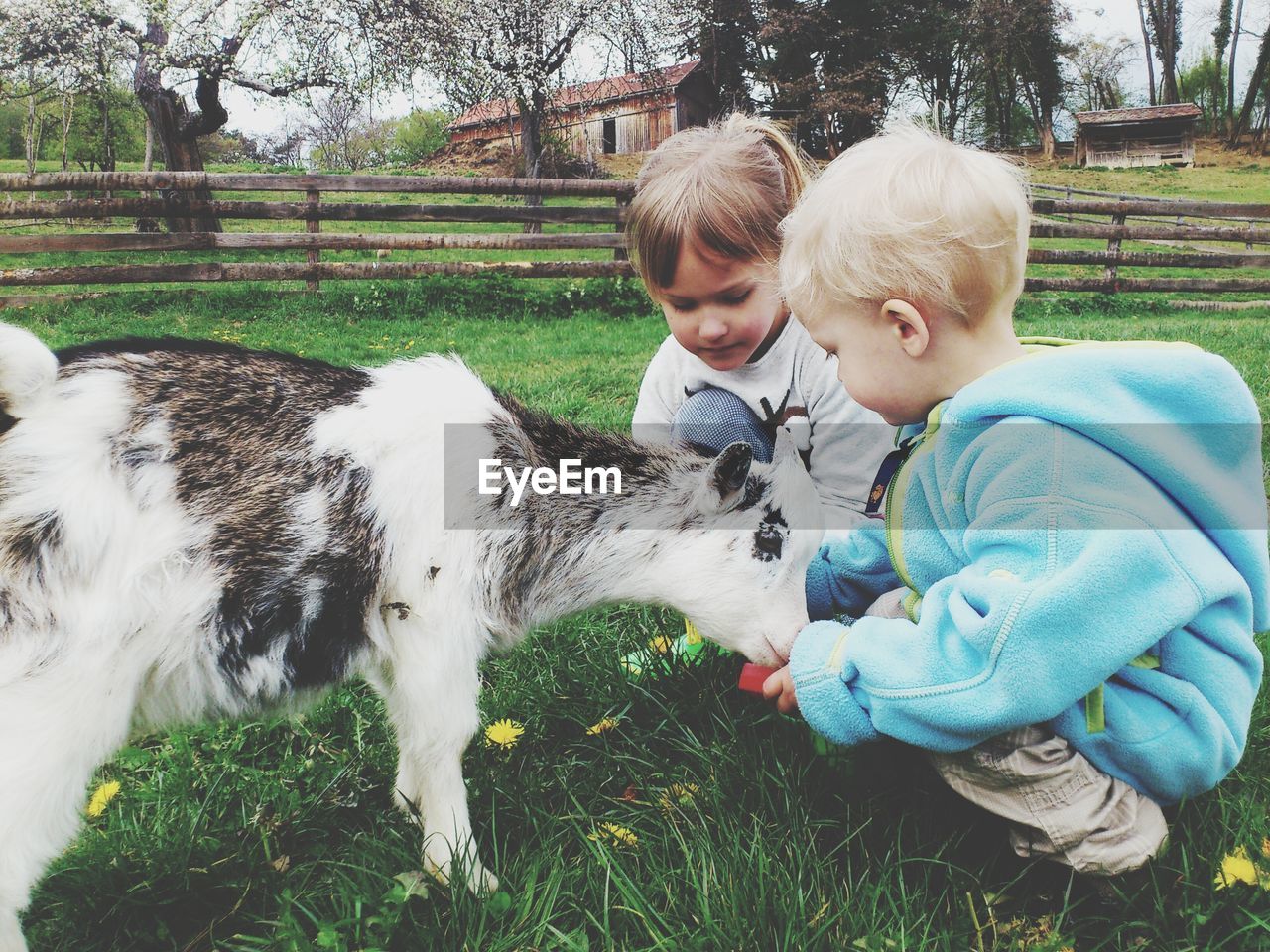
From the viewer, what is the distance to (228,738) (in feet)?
8.46

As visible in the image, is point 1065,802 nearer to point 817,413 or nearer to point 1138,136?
point 817,413

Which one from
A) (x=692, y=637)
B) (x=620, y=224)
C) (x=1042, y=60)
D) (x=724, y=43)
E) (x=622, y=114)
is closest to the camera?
(x=692, y=637)

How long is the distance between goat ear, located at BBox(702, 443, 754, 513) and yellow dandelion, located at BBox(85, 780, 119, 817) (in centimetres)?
176

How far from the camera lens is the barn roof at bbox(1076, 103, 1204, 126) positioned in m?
31.9

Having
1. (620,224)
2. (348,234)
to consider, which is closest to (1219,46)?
(620,224)

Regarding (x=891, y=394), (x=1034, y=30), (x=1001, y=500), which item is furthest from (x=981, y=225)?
(x=1034, y=30)

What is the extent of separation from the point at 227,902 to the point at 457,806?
1.84 ft

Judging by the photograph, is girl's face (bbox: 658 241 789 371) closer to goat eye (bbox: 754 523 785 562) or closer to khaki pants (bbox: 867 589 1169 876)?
goat eye (bbox: 754 523 785 562)

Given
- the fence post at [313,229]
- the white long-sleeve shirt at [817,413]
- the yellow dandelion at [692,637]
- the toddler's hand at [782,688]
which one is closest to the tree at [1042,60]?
the fence post at [313,229]

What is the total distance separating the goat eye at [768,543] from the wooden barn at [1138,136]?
118 ft

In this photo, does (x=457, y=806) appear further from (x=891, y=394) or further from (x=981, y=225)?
(x=981, y=225)

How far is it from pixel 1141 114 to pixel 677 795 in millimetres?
38818

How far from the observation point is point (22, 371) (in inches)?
69.6

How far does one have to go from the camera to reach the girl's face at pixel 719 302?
281 centimetres
